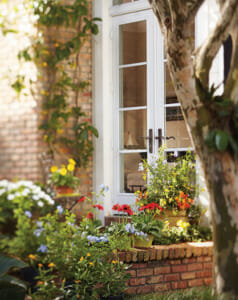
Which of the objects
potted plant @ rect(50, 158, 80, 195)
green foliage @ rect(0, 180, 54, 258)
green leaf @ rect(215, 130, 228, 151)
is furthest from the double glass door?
green leaf @ rect(215, 130, 228, 151)

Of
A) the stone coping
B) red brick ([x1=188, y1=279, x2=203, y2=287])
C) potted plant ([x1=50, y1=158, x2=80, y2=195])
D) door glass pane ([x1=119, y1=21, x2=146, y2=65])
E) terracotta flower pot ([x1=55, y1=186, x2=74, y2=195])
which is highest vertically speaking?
door glass pane ([x1=119, y1=21, x2=146, y2=65])

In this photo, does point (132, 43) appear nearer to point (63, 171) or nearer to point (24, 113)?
point (24, 113)

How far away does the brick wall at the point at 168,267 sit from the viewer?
13.2 ft

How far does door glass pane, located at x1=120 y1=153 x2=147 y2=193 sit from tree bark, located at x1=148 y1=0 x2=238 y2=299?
208 centimetres

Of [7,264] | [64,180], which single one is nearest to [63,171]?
[64,180]

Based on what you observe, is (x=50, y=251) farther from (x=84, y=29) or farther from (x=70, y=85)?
(x=84, y=29)

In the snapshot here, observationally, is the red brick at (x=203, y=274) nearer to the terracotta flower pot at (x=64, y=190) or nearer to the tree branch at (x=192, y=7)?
the terracotta flower pot at (x=64, y=190)

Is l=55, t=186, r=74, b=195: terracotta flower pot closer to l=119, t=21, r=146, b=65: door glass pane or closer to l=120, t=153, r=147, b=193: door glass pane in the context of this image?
l=120, t=153, r=147, b=193: door glass pane

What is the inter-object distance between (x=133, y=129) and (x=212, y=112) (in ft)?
7.45

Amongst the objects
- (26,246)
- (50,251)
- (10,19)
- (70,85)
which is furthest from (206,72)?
(10,19)

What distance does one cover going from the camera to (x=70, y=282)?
11.9 feet

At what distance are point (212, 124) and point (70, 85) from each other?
2.70m

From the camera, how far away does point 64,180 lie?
5.54 metres

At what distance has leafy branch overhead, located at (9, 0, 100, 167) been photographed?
18.9 feet
